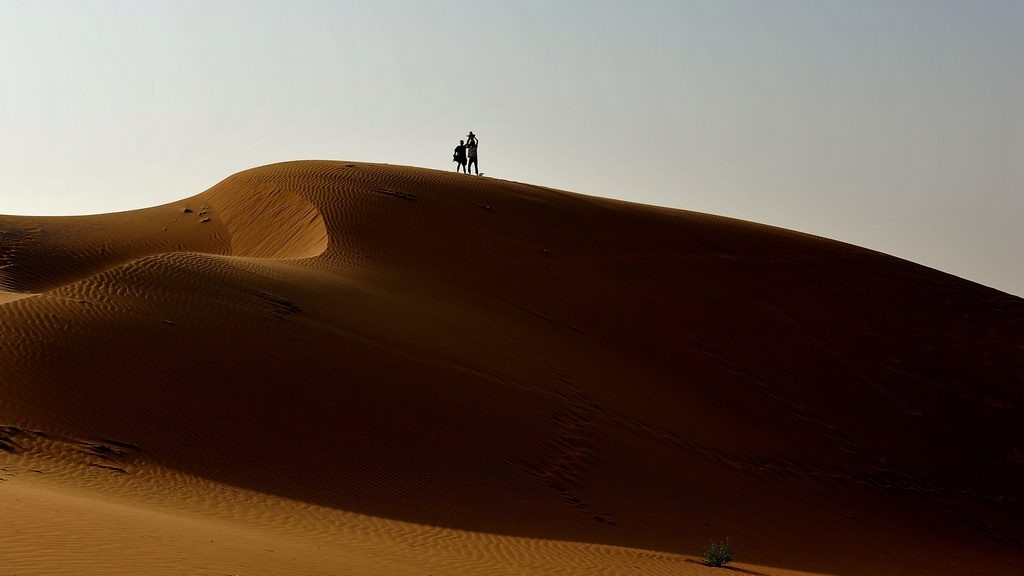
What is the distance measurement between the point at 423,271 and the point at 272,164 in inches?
391

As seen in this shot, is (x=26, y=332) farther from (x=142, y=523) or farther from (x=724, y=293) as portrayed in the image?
(x=724, y=293)

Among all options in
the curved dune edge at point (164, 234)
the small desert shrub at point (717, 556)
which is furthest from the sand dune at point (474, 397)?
the small desert shrub at point (717, 556)

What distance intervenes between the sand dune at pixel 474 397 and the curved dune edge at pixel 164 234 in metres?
0.11

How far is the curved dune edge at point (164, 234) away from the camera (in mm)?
20484

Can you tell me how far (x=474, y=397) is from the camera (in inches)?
531

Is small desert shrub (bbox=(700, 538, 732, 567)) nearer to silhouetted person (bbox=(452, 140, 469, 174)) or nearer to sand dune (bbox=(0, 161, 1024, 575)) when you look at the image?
sand dune (bbox=(0, 161, 1024, 575))

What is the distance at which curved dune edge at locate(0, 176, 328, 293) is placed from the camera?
67.2 ft

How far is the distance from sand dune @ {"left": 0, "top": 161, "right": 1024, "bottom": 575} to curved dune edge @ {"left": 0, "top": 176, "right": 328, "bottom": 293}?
4.2 inches

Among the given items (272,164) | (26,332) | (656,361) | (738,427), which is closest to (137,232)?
(272,164)

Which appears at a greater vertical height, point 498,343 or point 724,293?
point 724,293

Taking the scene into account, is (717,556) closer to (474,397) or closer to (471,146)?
(474,397)

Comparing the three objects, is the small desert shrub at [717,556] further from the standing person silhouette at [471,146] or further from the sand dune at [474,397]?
the standing person silhouette at [471,146]

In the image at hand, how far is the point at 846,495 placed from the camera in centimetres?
1470

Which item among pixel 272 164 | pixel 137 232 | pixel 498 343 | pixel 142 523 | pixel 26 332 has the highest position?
pixel 272 164
